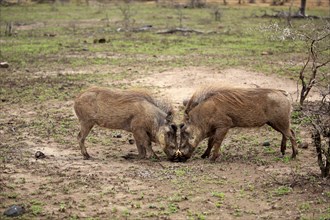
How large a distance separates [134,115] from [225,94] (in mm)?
1416

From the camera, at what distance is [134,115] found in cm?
834

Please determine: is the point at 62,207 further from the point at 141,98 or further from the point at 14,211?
the point at 141,98

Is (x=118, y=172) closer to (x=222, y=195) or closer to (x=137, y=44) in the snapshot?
(x=222, y=195)

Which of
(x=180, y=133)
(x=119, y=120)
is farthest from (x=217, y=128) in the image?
(x=119, y=120)

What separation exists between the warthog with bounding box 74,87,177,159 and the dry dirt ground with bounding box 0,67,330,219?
0.99ft

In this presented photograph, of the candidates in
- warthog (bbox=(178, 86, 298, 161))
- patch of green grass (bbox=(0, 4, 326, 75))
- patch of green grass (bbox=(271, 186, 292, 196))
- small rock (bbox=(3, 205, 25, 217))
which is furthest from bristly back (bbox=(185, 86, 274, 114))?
patch of green grass (bbox=(0, 4, 326, 75))

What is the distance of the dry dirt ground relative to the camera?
20.6 feet

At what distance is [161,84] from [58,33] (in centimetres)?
1046

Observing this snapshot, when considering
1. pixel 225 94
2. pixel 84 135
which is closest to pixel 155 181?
pixel 84 135

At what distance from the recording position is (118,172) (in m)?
7.61

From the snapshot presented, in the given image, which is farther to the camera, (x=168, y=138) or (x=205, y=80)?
(x=205, y=80)

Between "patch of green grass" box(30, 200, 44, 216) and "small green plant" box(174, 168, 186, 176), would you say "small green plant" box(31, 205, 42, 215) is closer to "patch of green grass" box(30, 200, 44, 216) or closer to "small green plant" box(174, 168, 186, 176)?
"patch of green grass" box(30, 200, 44, 216)

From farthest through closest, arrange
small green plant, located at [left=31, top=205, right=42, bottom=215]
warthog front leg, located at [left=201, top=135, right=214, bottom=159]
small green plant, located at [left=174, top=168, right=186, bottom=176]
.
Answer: warthog front leg, located at [left=201, top=135, right=214, bottom=159] < small green plant, located at [left=174, top=168, right=186, bottom=176] < small green plant, located at [left=31, top=205, right=42, bottom=215]

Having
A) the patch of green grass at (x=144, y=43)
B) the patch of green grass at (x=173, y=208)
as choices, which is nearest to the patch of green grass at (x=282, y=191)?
the patch of green grass at (x=173, y=208)
